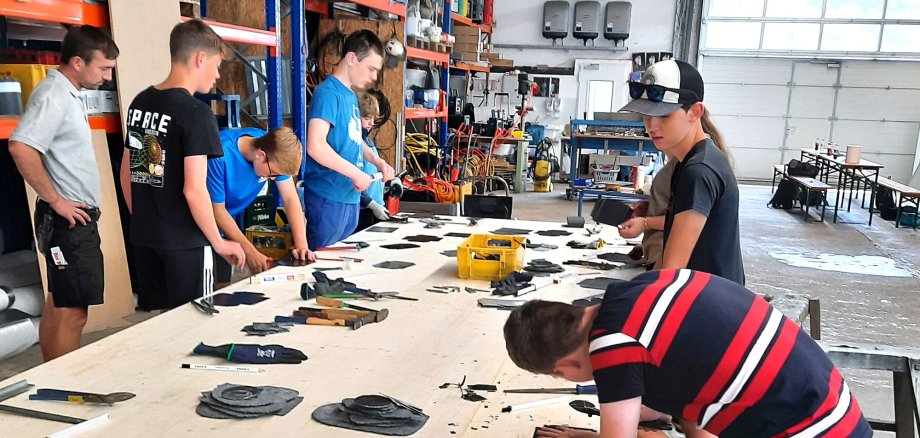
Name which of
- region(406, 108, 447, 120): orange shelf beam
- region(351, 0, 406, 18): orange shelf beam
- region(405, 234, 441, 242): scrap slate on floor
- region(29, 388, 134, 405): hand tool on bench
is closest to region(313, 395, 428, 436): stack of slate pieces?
region(29, 388, 134, 405): hand tool on bench

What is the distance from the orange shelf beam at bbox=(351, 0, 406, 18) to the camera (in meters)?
6.10

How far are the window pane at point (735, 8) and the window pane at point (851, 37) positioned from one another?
123 cm

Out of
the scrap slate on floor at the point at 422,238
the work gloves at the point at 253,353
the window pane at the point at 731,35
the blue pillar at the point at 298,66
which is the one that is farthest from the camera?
the window pane at the point at 731,35

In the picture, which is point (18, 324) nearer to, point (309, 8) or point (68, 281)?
point (68, 281)

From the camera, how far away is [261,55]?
207 inches

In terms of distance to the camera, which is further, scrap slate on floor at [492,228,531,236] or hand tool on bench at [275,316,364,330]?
scrap slate on floor at [492,228,531,236]

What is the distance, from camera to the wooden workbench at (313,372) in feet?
4.92

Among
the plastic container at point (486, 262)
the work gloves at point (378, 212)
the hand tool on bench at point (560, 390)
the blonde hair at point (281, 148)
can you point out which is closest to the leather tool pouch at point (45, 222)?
the blonde hair at point (281, 148)

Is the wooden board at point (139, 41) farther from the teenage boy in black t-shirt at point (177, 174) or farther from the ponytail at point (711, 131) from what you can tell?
the ponytail at point (711, 131)

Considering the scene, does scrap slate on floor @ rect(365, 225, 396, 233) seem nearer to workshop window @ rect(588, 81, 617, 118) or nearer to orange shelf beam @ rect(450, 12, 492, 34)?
orange shelf beam @ rect(450, 12, 492, 34)

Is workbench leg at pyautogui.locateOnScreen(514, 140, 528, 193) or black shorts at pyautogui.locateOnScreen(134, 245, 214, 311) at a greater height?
black shorts at pyautogui.locateOnScreen(134, 245, 214, 311)

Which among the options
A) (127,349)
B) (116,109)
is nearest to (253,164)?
(127,349)

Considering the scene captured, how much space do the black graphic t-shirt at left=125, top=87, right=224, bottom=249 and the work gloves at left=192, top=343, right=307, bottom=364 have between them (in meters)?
0.89

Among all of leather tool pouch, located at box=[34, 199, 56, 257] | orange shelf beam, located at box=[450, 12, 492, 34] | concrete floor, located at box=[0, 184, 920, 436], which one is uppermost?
orange shelf beam, located at box=[450, 12, 492, 34]
